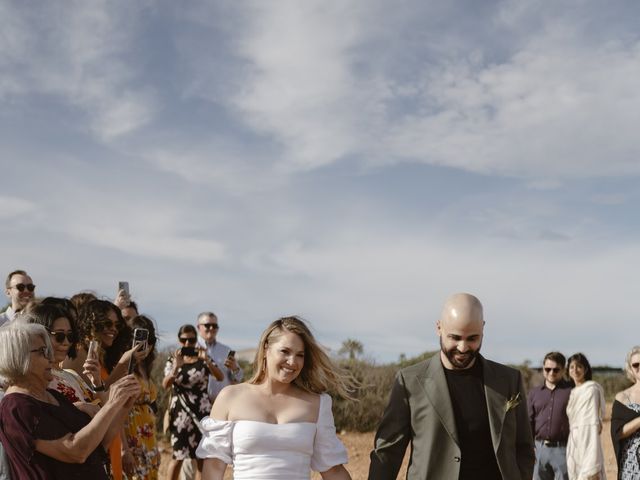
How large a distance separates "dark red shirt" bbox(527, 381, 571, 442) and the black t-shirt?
495 cm

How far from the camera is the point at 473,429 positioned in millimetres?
4629

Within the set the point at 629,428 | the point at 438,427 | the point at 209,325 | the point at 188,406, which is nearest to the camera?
the point at 438,427

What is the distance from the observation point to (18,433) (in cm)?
379

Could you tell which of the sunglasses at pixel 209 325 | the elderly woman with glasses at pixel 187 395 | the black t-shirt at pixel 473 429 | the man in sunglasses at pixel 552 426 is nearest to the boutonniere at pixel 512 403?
the black t-shirt at pixel 473 429

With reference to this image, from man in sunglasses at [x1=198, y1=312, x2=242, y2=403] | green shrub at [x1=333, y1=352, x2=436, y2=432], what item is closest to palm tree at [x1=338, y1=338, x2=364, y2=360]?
green shrub at [x1=333, y1=352, x2=436, y2=432]

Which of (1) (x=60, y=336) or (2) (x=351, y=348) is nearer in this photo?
(1) (x=60, y=336)

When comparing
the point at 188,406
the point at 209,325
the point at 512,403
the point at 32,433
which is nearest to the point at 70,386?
the point at 32,433

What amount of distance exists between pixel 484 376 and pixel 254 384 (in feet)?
4.45

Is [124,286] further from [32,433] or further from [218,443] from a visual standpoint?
[32,433]

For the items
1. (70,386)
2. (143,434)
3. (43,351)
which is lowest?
(143,434)

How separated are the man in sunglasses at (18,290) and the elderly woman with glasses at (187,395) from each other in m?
3.04

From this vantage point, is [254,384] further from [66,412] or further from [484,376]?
[484,376]

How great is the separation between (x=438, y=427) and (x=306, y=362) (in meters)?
0.85

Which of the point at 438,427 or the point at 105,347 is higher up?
the point at 105,347
